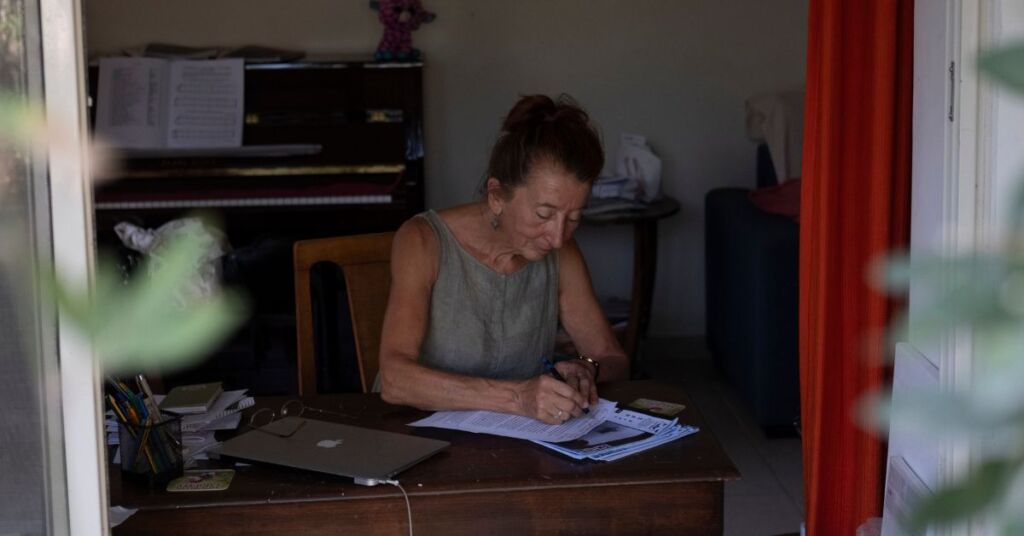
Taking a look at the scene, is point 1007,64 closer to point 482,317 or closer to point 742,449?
point 482,317

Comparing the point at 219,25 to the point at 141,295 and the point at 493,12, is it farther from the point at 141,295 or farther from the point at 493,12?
the point at 141,295

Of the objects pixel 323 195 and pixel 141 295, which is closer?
pixel 141 295

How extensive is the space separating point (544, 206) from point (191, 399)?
72 centimetres

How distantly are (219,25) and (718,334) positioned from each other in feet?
7.71

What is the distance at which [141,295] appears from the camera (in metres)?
0.44

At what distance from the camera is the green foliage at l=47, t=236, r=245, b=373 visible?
17.3 inches

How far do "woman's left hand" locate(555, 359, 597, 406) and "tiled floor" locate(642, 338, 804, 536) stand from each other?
1391 mm

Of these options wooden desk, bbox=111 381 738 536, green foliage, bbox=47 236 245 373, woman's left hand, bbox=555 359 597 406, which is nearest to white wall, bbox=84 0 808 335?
woman's left hand, bbox=555 359 597 406

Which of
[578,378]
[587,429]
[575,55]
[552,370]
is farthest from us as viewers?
[575,55]

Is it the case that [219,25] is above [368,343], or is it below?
above

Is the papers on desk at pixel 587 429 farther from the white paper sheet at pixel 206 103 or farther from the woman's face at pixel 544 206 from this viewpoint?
the white paper sheet at pixel 206 103

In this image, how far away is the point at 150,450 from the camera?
1752 mm

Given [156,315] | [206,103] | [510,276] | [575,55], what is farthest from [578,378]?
[575,55]

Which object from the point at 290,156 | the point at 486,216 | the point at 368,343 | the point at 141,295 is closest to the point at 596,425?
the point at 486,216
